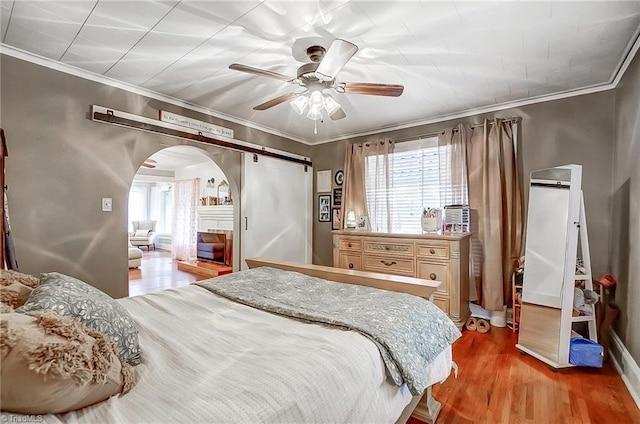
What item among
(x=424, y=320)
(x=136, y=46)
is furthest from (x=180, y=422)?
(x=136, y=46)

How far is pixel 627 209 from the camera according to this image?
95.8 inches

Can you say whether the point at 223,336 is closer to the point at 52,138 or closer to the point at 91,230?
the point at 91,230

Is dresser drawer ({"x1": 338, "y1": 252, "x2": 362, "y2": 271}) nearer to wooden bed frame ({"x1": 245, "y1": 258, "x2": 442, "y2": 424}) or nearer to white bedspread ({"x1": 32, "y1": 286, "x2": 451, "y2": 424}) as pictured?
wooden bed frame ({"x1": 245, "y1": 258, "x2": 442, "y2": 424})

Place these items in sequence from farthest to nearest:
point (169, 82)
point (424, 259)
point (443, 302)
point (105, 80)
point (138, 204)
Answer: point (138, 204), point (424, 259), point (443, 302), point (169, 82), point (105, 80)

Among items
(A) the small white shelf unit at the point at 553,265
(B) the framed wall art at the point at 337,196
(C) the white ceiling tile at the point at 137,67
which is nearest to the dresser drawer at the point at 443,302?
(A) the small white shelf unit at the point at 553,265

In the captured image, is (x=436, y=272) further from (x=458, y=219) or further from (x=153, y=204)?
(x=153, y=204)

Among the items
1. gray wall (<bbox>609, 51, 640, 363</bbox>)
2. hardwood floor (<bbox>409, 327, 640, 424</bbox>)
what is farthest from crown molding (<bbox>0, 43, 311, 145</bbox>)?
gray wall (<bbox>609, 51, 640, 363</bbox>)

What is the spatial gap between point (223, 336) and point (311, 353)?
430mm

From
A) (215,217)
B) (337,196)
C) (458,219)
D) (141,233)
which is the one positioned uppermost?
(337,196)

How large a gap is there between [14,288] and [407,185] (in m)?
3.80

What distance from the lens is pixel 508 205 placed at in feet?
10.8

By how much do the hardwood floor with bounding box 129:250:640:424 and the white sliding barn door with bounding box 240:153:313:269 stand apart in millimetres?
2622

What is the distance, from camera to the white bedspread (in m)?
0.81

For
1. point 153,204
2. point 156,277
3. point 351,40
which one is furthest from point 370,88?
point 153,204
